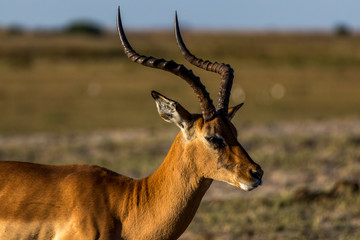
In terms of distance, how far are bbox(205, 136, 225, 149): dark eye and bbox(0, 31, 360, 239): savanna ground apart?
3.83m

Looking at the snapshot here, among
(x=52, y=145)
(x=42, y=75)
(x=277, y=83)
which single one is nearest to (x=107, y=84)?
(x=42, y=75)

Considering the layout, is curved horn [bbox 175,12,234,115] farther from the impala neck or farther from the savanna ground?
the savanna ground

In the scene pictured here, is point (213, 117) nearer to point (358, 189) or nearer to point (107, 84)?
point (358, 189)

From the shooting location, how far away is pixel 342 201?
1142 centimetres

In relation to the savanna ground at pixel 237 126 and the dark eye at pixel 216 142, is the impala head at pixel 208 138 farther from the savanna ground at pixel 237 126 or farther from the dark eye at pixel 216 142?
the savanna ground at pixel 237 126

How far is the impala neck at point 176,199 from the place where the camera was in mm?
6070

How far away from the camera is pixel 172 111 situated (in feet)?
19.9

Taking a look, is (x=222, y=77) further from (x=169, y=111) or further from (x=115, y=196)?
(x=115, y=196)

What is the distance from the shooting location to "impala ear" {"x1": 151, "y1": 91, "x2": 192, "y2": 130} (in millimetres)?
6004

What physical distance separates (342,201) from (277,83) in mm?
27150

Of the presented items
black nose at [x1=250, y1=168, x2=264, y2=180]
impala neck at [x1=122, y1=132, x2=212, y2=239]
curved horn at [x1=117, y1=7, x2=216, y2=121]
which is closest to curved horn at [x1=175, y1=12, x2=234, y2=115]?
curved horn at [x1=117, y1=7, x2=216, y2=121]

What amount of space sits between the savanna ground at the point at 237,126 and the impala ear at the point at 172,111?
3824 mm

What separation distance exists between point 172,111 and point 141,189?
2.56ft

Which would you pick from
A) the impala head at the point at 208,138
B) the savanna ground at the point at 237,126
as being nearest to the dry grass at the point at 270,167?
the savanna ground at the point at 237,126
